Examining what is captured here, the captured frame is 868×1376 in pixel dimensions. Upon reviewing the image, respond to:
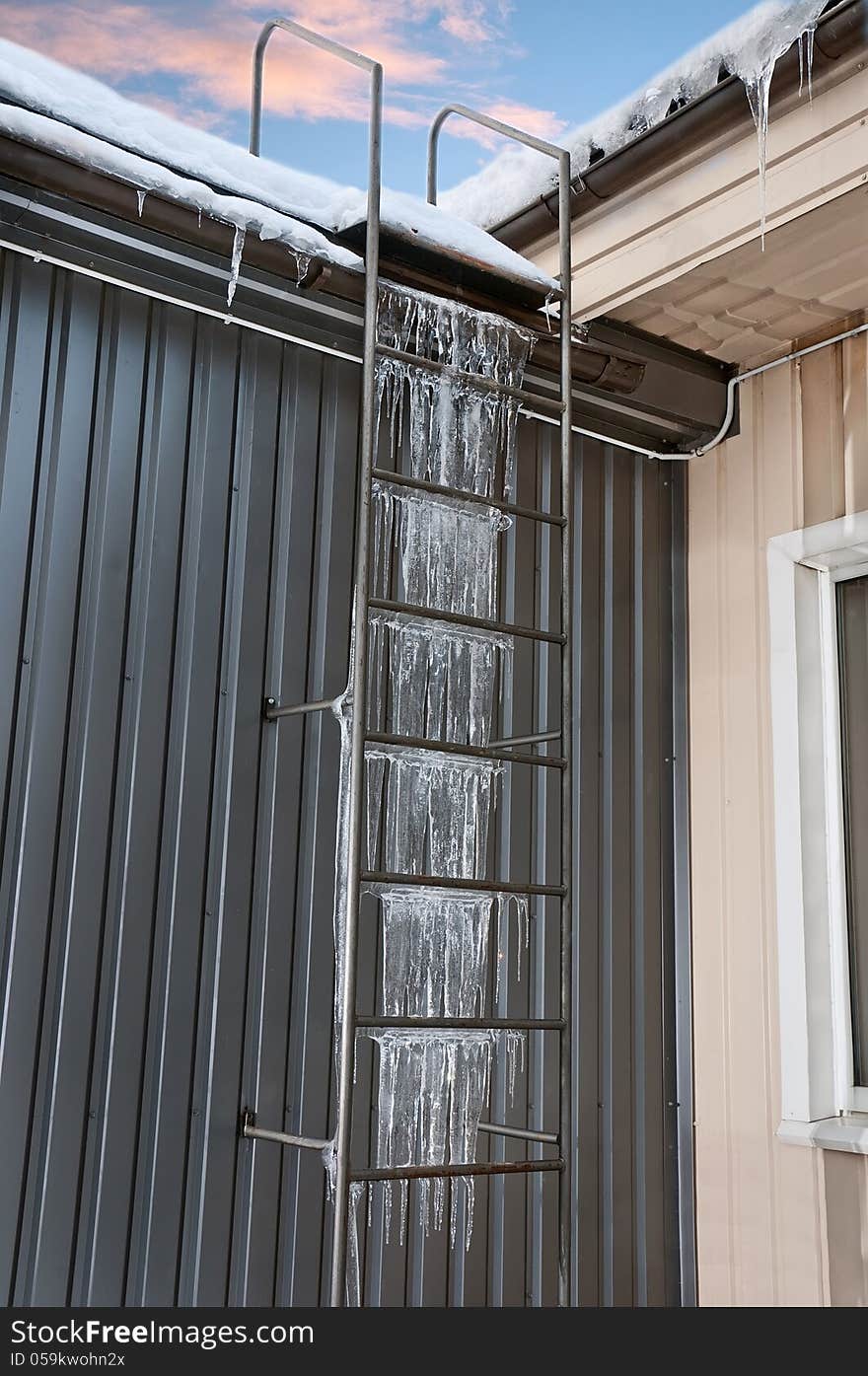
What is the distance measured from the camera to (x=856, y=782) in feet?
11.2

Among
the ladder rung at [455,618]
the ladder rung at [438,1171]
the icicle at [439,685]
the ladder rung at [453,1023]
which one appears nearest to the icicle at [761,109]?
the ladder rung at [455,618]

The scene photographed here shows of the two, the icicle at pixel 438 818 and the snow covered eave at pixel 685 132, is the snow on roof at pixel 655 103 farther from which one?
the icicle at pixel 438 818

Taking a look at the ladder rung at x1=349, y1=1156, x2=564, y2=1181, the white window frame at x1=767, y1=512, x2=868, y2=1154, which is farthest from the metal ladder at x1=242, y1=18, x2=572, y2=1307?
the white window frame at x1=767, y1=512, x2=868, y2=1154

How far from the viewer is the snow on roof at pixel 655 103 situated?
260cm

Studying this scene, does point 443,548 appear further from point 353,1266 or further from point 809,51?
point 353,1266

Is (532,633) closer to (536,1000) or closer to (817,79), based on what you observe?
(536,1000)

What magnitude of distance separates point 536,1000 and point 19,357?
6.61 ft

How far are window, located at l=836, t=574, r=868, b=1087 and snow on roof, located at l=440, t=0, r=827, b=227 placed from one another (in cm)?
133

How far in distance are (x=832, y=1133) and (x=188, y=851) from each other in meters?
1.75

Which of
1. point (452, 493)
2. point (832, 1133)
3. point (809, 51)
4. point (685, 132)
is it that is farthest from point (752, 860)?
point (809, 51)

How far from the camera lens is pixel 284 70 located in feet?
10.2

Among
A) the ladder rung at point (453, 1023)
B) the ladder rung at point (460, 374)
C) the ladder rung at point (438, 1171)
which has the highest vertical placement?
the ladder rung at point (460, 374)

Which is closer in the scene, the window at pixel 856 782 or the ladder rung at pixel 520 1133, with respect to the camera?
the ladder rung at pixel 520 1133
